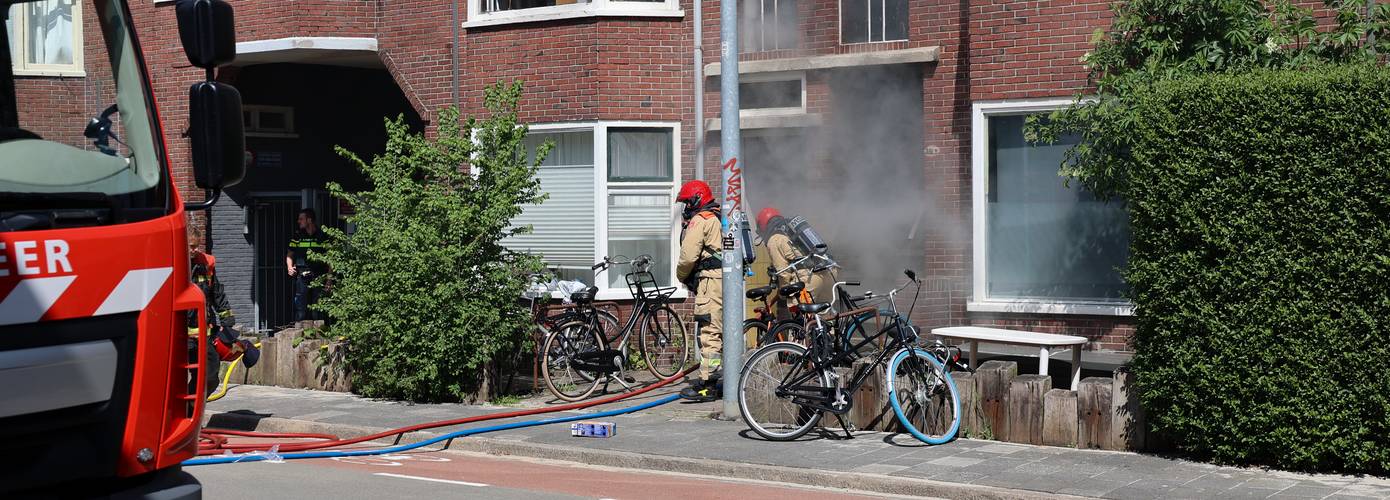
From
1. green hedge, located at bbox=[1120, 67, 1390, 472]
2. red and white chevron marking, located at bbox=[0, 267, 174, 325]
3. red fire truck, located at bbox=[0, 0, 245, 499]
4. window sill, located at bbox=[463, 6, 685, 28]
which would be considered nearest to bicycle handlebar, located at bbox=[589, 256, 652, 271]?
window sill, located at bbox=[463, 6, 685, 28]

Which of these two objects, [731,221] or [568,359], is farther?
[568,359]

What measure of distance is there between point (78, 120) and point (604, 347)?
8.08 meters

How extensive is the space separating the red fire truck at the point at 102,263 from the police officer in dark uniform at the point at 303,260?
14.2m

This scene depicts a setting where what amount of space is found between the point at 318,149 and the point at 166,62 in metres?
3.04

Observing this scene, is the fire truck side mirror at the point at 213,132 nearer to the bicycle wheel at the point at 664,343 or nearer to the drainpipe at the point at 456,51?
the bicycle wheel at the point at 664,343

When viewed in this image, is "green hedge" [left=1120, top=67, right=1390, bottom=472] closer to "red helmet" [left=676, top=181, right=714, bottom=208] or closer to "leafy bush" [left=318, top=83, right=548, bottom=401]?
"red helmet" [left=676, top=181, right=714, bottom=208]

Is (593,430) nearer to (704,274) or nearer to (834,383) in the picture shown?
(834,383)

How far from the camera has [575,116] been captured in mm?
15344

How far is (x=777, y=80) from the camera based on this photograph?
15.1 meters

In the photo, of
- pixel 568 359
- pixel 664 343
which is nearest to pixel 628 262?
pixel 664 343

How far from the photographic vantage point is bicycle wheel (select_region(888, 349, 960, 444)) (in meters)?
10.2

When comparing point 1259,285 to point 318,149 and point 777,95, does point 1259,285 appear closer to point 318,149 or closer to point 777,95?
point 777,95

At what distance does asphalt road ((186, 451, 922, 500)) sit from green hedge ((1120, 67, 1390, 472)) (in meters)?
2.28

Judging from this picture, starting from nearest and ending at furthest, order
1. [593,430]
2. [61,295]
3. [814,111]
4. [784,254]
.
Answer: [61,295] → [593,430] → [784,254] → [814,111]
